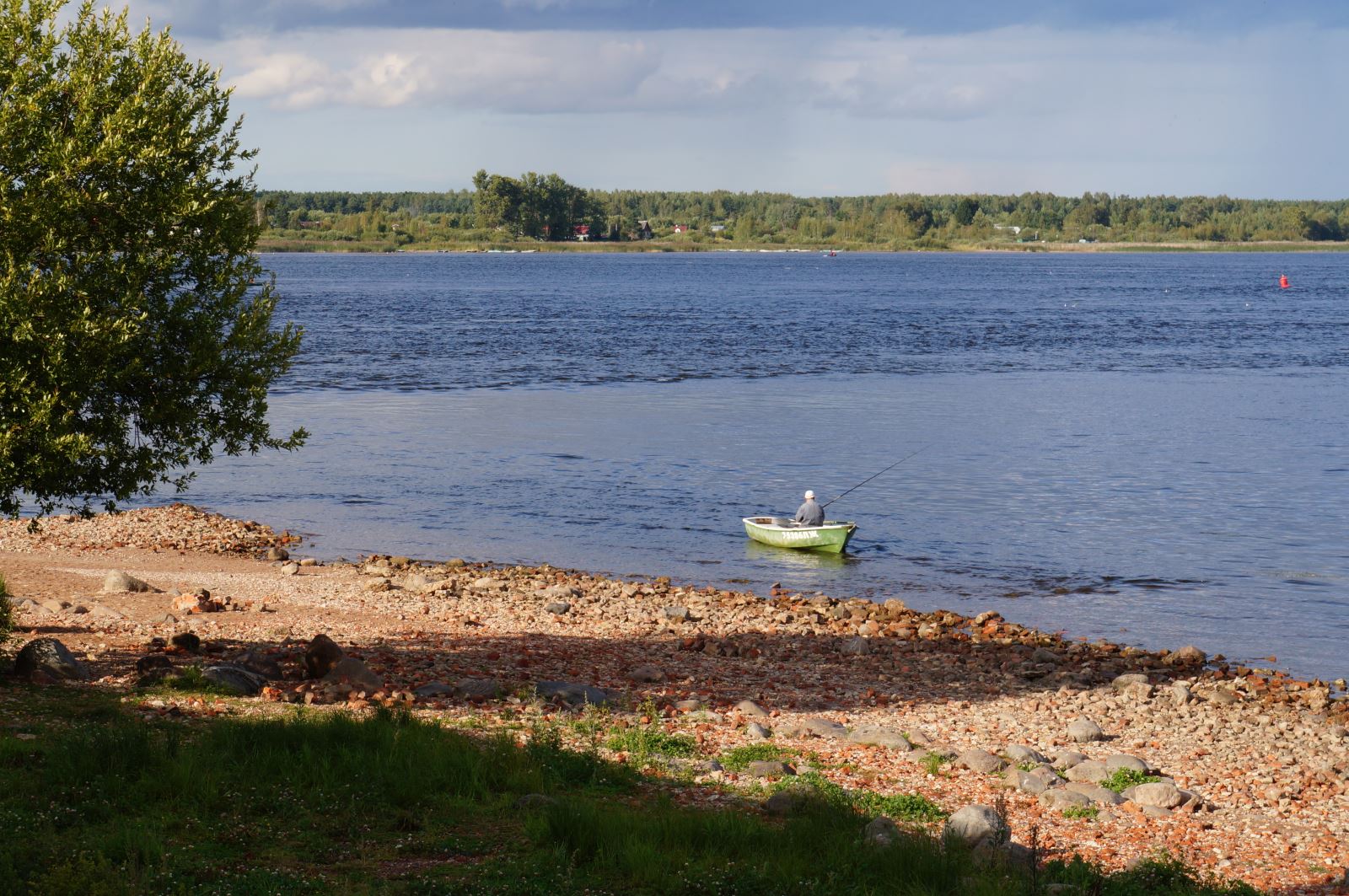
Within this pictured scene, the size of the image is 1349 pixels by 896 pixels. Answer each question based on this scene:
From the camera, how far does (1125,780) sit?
13.3 meters

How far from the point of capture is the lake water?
2594cm

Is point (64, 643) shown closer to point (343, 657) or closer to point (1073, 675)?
point (343, 657)

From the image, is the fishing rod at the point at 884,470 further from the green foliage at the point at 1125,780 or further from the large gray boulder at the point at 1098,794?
the large gray boulder at the point at 1098,794

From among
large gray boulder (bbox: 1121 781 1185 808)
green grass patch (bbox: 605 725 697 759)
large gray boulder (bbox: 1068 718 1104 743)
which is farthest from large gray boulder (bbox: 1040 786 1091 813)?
green grass patch (bbox: 605 725 697 759)

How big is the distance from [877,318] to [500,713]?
303 ft

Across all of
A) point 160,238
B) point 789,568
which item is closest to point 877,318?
point 789,568

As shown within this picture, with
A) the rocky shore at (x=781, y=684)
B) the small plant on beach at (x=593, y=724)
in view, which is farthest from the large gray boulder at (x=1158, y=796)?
the small plant on beach at (x=593, y=724)

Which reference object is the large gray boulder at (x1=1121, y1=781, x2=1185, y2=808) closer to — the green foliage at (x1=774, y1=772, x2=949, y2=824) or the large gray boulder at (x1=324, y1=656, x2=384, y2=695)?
the green foliage at (x1=774, y1=772, x2=949, y2=824)

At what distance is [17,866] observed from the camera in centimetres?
852

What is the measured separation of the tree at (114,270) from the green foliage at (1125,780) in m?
9.90

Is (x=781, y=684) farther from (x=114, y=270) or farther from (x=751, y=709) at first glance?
(x=114, y=270)

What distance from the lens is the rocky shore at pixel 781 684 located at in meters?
12.4

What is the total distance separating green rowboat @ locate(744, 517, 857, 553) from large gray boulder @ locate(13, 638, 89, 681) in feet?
52.7

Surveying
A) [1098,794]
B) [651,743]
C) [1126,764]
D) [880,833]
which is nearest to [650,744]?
[651,743]
